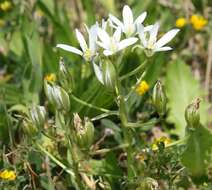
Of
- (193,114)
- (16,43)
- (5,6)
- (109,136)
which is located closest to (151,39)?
(193,114)

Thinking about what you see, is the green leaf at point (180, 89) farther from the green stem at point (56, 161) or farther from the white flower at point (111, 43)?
the white flower at point (111, 43)

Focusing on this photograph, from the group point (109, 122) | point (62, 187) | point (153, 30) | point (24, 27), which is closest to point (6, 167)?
point (62, 187)

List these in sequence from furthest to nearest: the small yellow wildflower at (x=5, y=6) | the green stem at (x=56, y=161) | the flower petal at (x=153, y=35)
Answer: the small yellow wildflower at (x=5, y=6) → the green stem at (x=56, y=161) → the flower petal at (x=153, y=35)

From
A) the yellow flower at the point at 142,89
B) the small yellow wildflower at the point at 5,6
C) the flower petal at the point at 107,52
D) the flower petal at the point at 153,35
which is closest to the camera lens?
the flower petal at the point at 107,52

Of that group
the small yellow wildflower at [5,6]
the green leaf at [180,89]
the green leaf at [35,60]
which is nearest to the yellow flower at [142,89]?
the green leaf at [180,89]

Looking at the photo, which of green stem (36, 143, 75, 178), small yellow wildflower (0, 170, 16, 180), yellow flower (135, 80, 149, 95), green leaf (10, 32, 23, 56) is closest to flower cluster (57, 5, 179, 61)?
green stem (36, 143, 75, 178)

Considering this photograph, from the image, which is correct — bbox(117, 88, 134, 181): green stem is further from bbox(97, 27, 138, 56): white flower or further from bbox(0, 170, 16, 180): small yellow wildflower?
bbox(0, 170, 16, 180): small yellow wildflower
